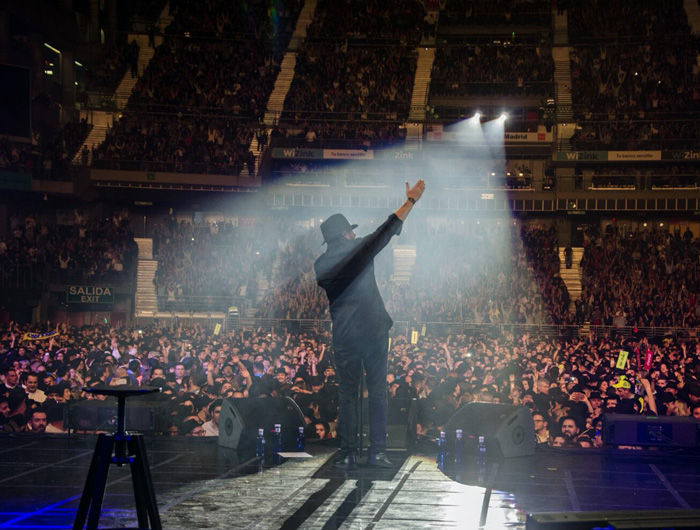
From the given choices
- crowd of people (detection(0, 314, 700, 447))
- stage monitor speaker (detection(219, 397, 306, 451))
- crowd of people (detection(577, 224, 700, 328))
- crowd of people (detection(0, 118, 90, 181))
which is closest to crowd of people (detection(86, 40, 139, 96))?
crowd of people (detection(0, 118, 90, 181))

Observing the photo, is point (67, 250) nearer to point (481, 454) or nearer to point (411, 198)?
point (481, 454)

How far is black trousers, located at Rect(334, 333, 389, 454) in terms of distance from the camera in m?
6.21

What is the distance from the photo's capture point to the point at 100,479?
4.00 m

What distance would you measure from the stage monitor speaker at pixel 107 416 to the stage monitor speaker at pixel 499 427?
2.92 meters

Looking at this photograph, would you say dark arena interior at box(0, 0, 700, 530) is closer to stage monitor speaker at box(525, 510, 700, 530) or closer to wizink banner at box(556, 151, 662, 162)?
wizink banner at box(556, 151, 662, 162)

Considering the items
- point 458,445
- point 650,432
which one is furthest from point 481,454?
point 650,432

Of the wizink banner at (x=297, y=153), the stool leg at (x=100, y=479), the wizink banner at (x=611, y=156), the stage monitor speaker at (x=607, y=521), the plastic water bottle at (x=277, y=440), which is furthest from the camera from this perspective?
the wizink banner at (x=297, y=153)

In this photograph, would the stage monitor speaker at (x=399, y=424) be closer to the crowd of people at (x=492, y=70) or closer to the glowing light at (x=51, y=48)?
the glowing light at (x=51, y=48)

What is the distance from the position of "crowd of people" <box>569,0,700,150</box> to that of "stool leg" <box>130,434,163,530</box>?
33.3 metres

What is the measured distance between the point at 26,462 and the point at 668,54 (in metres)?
36.0

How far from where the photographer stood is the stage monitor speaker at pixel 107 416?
8.34m

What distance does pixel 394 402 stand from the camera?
7676 millimetres

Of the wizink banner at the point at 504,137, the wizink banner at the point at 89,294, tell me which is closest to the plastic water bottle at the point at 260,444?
the wizink banner at the point at 89,294

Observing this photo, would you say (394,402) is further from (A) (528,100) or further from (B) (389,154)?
(A) (528,100)
